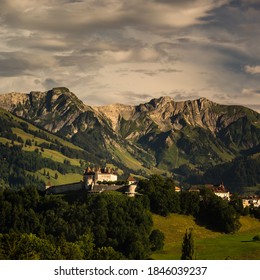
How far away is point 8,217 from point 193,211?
6556 centimetres

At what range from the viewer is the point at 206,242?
549ft

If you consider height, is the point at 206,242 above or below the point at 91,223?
below

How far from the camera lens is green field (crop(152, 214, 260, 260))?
14438cm

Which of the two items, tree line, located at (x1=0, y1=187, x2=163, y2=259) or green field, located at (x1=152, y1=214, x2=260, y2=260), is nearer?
green field, located at (x1=152, y1=214, x2=260, y2=260)

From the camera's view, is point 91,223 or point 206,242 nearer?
point 206,242

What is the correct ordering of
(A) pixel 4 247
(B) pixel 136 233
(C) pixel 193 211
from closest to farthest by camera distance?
(A) pixel 4 247 → (B) pixel 136 233 → (C) pixel 193 211

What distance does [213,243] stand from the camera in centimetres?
16525

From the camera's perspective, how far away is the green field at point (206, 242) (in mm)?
144375

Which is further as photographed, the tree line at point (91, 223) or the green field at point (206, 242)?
the tree line at point (91, 223)

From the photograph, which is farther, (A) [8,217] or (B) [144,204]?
(A) [8,217]
